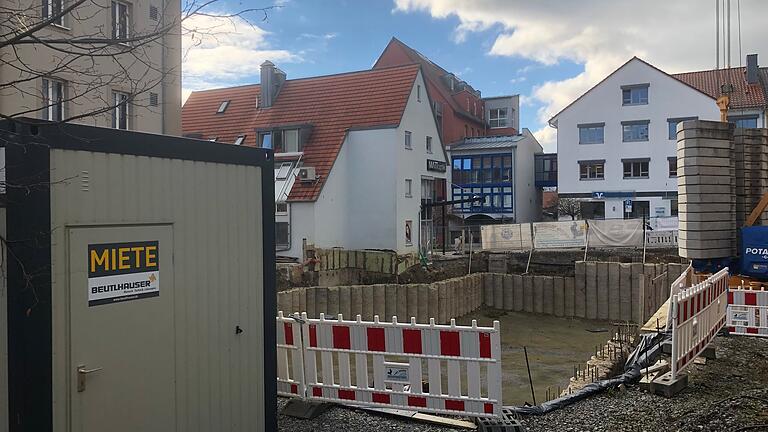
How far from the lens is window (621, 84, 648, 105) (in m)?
39.2

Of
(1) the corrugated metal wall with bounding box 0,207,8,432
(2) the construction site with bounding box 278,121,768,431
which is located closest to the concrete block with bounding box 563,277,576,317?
(2) the construction site with bounding box 278,121,768,431

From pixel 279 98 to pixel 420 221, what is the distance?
9194 mm

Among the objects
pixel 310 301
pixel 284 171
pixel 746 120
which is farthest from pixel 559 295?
pixel 746 120

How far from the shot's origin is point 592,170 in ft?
133

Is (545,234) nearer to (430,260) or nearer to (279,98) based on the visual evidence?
(430,260)

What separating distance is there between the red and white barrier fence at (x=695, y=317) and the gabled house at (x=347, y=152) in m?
16.0

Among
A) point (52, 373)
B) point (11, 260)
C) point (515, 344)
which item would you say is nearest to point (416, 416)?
point (52, 373)

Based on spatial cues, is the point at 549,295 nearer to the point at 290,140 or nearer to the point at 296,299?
the point at 296,299

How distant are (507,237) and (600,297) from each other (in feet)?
18.6

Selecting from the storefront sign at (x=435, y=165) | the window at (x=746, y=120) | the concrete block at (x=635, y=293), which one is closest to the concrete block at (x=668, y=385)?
the concrete block at (x=635, y=293)

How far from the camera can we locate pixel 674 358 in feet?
23.0

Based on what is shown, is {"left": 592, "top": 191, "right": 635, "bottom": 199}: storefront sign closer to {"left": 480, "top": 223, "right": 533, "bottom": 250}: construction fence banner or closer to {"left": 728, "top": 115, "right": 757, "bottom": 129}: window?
{"left": 728, "top": 115, "right": 757, "bottom": 129}: window

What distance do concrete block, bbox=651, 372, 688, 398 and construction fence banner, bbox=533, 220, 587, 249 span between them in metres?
20.1

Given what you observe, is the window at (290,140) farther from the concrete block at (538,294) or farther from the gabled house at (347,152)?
the concrete block at (538,294)
